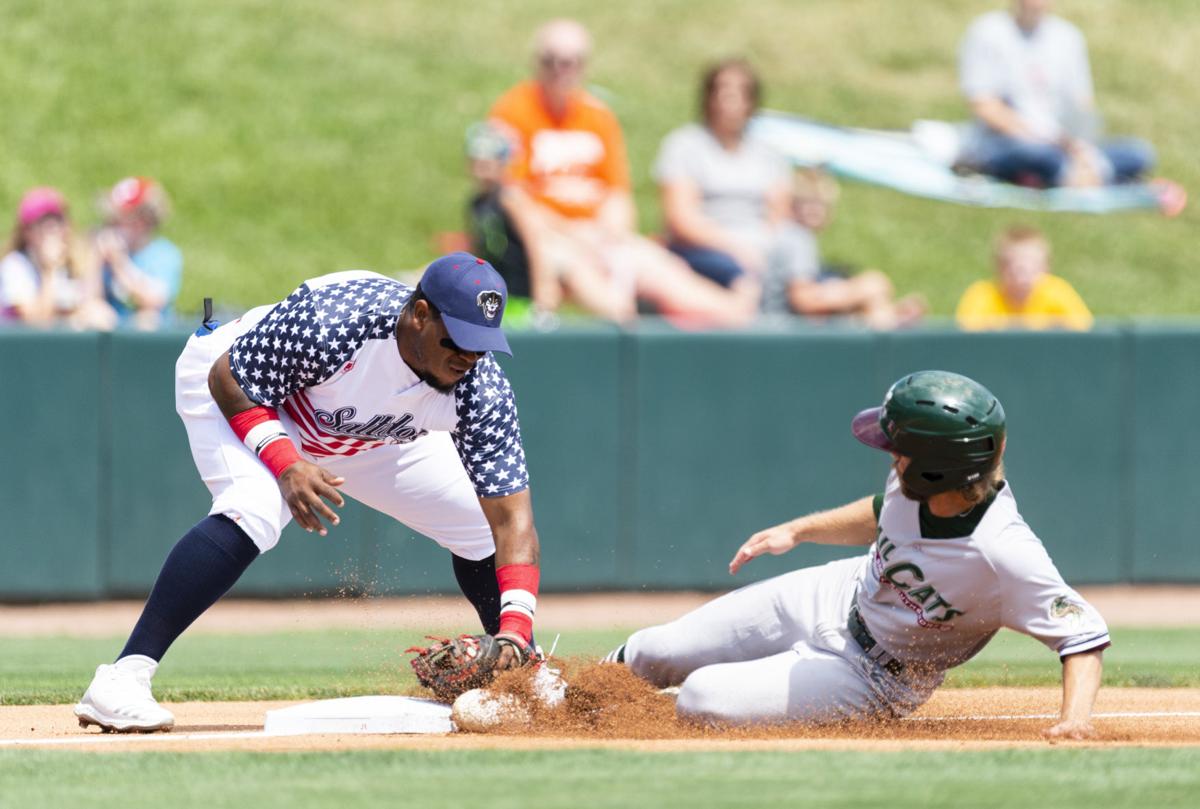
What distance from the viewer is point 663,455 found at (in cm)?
1069

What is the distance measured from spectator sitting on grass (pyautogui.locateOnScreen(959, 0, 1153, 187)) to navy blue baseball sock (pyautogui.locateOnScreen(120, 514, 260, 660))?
9.20 m

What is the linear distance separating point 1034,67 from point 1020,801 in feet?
32.9

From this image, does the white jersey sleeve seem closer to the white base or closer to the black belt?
the black belt

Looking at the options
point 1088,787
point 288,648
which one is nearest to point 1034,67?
point 288,648

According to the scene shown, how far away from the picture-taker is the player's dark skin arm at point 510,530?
5754mm

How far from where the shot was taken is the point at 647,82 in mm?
19391

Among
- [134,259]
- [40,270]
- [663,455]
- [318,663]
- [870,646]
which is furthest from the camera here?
[134,259]

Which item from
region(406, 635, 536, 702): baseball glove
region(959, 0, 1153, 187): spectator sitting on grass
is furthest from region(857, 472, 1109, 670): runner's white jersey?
region(959, 0, 1153, 187): spectator sitting on grass

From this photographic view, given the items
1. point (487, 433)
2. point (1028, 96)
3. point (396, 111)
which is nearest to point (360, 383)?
point (487, 433)

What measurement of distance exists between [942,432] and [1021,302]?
21.0 ft

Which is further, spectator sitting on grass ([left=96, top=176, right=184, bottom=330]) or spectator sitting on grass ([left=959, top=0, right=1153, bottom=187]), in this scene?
spectator sitting on grass ([left=959, top=0, right=1153, bottom=187])

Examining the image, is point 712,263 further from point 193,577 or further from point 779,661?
point 193,577

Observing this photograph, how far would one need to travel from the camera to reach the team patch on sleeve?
18.6 ft

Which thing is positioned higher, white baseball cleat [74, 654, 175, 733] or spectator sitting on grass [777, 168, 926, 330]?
spectator sitting on grass [777, 168, 926, 330]
